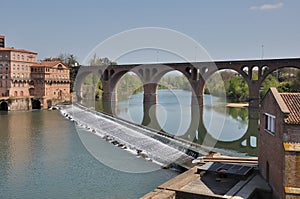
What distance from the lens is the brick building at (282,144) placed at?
416 inches

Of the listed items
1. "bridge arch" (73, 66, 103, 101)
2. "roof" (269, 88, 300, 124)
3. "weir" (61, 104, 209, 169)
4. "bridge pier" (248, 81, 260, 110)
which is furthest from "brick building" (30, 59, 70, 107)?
"roof" (269, 88, 300, 124)

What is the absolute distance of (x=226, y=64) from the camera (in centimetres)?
5531

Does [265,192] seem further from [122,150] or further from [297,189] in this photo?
[122,150]

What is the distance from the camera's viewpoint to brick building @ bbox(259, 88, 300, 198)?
34.7ft

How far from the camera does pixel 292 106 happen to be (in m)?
11.4

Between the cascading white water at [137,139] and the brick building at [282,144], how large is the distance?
8054mm

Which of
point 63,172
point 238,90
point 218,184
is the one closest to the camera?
point 218,184

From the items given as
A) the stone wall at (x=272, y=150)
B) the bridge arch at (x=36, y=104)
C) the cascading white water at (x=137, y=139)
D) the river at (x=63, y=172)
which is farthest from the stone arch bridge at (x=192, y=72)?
the stone wall at (x=272, y=150)

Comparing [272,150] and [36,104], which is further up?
[272,150]

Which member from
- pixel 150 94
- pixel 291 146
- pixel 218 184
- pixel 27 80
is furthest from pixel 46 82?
pixel 291 146

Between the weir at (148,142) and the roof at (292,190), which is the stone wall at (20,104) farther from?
the roof at (292,190)

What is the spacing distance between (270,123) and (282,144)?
6.06 feet

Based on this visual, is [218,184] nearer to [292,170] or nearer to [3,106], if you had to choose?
[292,170]

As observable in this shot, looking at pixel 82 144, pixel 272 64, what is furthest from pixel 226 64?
pixel 82 144
